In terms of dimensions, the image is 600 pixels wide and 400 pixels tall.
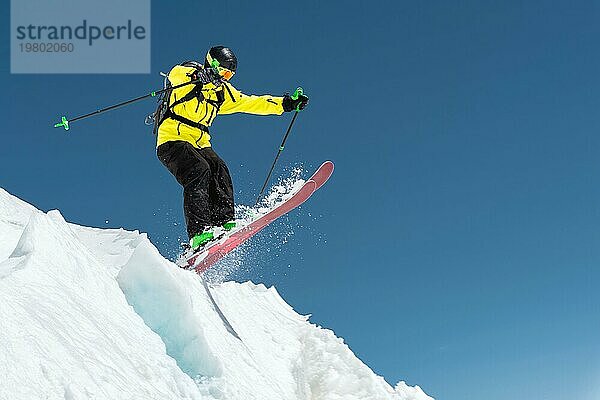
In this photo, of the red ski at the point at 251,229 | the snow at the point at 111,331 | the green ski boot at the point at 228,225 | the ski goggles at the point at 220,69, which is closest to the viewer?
the snow at the point at 111,331

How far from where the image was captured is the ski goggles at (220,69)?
27.5ft

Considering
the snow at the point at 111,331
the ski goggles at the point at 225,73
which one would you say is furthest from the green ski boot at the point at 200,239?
the ski goggles at the point at 225,73

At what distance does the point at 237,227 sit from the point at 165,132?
1622 mm

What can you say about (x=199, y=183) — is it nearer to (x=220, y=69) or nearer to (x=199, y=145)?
(x=199, y=145)

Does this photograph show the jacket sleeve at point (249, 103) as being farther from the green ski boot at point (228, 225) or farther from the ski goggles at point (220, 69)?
the green ski boot at point (228, 225)

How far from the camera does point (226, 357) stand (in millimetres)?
5395

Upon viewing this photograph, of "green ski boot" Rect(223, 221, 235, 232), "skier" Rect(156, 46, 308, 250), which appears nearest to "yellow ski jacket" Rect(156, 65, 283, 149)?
"skier" Rect(156, 46, 308, 250)

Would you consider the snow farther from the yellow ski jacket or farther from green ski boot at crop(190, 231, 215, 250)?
the yellow ski jacket

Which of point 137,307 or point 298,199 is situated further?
point 298,199

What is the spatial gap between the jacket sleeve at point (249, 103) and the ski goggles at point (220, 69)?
0.19 metres

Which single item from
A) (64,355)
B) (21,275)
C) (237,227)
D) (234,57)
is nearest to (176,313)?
(21,275)

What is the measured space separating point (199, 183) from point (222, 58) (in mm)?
1844

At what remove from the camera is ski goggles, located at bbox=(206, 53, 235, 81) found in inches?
330

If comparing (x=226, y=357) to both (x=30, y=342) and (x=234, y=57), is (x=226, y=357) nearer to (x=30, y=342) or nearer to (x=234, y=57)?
(x=30, y=342)
